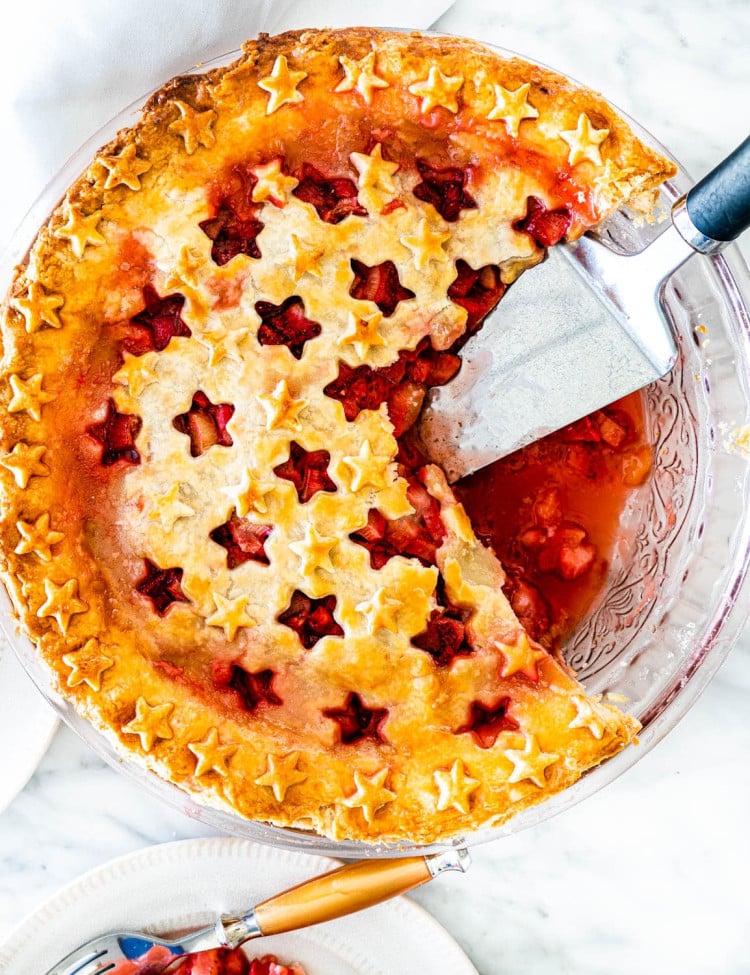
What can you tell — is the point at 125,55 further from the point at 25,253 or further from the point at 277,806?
the point at 277,806

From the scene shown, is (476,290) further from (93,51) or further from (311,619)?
(93,51)

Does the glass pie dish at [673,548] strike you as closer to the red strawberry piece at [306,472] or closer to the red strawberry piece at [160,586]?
the red strawberry piece at [160,586]

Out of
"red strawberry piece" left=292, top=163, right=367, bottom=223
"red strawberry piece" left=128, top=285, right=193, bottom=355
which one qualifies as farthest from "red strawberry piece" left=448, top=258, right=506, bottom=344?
"red strawberry piece" left=128, top=285, right=193, bottom=355

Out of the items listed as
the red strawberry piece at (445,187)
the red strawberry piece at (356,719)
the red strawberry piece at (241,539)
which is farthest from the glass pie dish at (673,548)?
the red strawberry piece at (241,539)

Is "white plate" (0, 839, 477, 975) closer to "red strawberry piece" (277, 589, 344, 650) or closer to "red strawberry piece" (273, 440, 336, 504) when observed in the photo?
"red strawberry piece" (277, 589, 344, 650)

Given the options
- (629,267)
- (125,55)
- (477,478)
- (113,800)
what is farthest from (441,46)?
(113,800)

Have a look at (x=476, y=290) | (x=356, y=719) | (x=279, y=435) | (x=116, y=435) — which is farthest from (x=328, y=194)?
(x=356, y=719)
